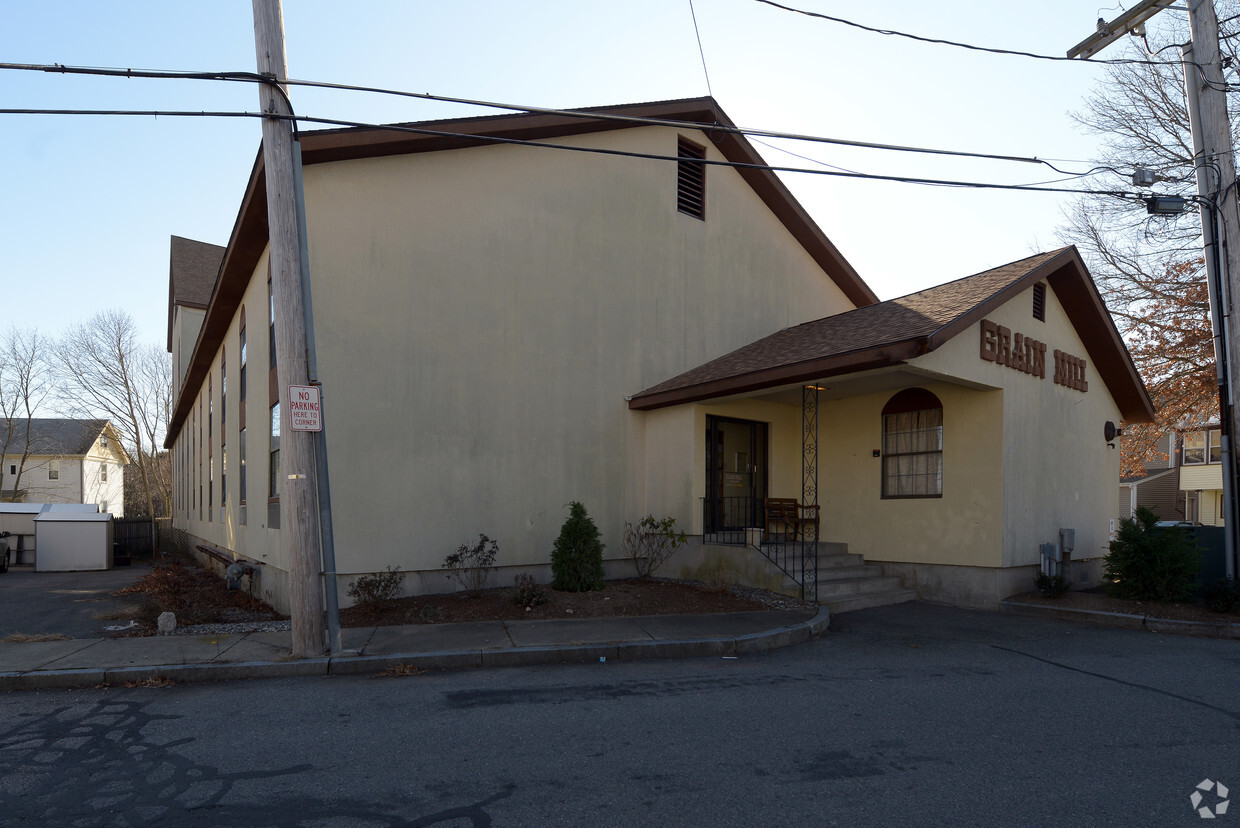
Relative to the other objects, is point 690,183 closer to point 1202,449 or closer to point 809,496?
point 809,496

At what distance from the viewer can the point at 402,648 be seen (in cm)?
815

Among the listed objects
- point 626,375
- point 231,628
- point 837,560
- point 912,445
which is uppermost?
point 626,375

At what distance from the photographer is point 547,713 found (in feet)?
20.0

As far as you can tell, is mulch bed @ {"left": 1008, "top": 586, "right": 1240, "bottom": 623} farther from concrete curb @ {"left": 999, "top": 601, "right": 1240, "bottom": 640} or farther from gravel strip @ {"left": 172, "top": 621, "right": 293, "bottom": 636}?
gravel strip @ {"left": 172, "top": 621, "right": 293, "bottom": 636}

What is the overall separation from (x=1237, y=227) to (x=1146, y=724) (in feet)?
29.2

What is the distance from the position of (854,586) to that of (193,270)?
2818 cm

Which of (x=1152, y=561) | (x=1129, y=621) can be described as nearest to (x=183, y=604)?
(x=1129, y=621)

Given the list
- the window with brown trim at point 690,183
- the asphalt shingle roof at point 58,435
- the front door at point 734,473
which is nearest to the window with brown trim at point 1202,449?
the front door at point 734,473

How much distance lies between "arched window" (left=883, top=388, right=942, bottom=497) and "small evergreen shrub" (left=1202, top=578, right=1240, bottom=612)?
369 cm

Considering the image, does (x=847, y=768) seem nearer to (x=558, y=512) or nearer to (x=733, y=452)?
(x=558, y=512)

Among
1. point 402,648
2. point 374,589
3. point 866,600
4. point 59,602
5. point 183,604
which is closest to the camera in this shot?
point 402,648

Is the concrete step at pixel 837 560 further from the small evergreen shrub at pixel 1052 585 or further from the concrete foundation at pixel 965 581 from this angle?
the small evergreen shrub at pixel 1052 585

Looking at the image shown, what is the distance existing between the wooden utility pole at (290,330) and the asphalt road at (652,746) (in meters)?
0.77

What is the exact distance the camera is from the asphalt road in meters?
4.19
